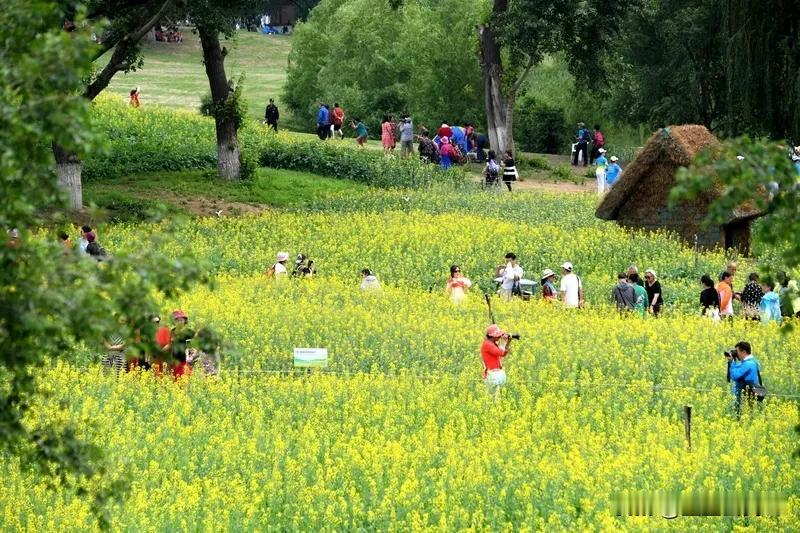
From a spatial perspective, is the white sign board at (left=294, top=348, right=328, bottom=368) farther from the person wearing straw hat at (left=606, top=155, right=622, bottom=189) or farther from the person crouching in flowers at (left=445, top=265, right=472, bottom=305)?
the person wearing straw hat at (left=606, top=155, right=622, bottom=189)

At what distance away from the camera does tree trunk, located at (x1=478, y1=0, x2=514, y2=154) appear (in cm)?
4928

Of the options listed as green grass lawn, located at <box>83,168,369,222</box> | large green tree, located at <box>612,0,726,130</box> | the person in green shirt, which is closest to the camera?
the person in green shirt

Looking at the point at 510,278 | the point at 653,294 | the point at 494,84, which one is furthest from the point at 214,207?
the point at 653,294

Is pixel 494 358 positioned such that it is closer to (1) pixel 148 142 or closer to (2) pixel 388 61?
(1) pixel 148 142

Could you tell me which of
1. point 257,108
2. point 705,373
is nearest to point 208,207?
point 705,373

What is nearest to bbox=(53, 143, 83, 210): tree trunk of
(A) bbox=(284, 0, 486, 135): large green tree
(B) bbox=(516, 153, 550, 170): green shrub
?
(B) bbox=(516, 153, 550, 170): green shrub

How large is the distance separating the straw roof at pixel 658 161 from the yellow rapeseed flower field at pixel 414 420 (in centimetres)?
563

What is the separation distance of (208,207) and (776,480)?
2519 cm

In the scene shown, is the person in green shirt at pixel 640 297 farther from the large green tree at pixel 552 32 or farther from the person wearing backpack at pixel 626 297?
the large green tree at pixel 552 32

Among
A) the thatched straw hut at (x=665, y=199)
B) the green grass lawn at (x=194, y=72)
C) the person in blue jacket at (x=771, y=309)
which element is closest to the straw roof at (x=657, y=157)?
the thatched straw hut at (x=665, y=199)

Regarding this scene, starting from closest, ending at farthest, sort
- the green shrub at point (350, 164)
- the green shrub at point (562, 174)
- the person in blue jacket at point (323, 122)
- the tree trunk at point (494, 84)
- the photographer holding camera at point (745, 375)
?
the photographer holding camera at point (745, 375) → the green shrub at point (350, 164) → the tree trunk at point (494, 84) → the green shrub at point (562, 174) → the person in blue jacket at point (323, 122)

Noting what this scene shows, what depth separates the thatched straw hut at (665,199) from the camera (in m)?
34.9

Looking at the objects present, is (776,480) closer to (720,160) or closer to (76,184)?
(720,160)

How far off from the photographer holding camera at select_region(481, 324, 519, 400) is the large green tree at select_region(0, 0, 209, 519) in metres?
9.53
